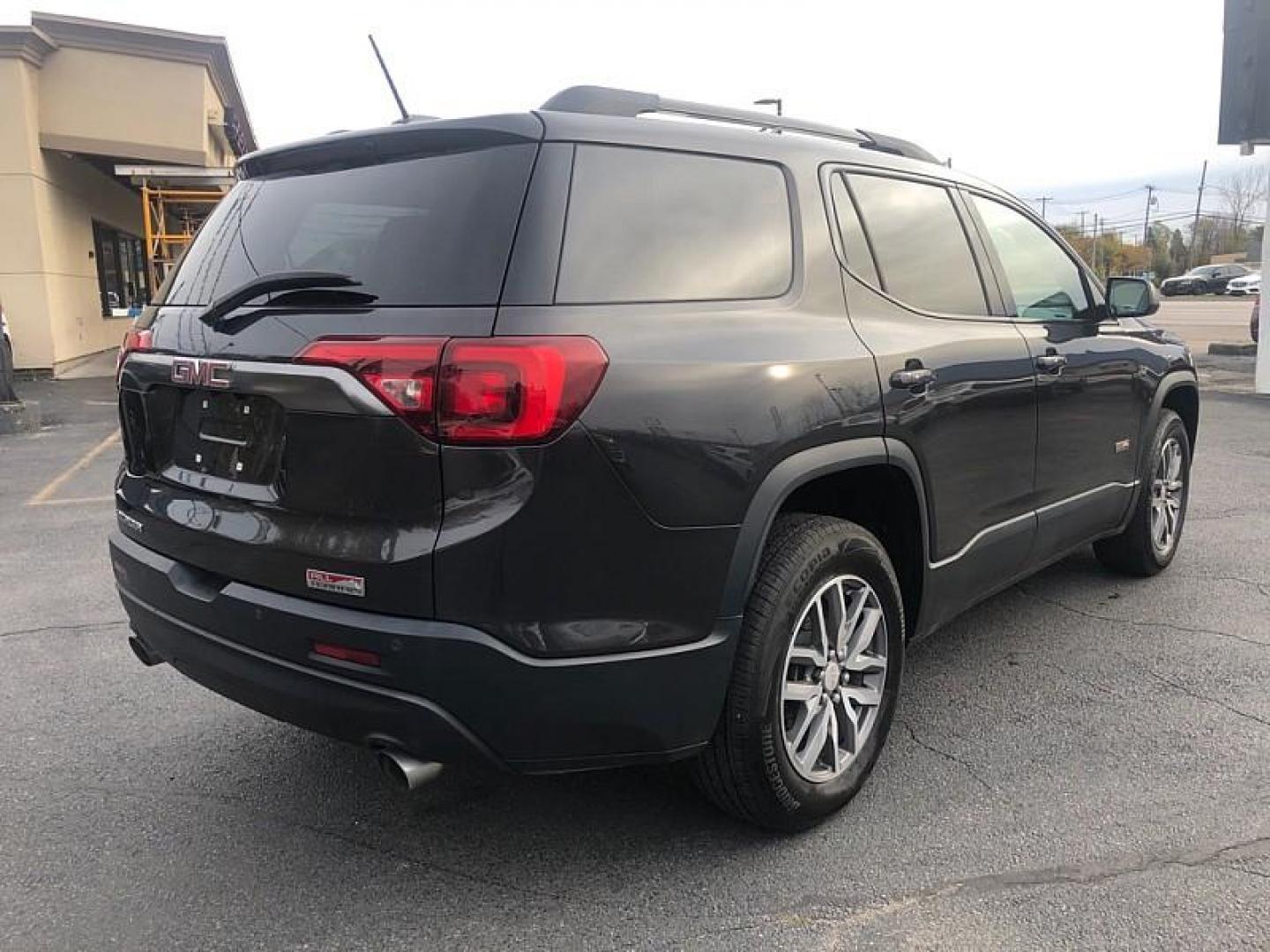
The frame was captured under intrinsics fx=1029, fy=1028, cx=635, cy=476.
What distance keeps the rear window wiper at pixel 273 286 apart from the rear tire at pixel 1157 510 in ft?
12.7

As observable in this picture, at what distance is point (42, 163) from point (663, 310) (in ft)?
52.7

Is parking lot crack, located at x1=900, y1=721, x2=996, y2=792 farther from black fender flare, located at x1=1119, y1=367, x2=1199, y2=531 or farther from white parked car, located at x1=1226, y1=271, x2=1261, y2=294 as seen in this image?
white parked car, located at x1=1226, y1=271, x2=1261, y2=294

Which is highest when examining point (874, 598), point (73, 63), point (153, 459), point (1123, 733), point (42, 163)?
point (73, 63)

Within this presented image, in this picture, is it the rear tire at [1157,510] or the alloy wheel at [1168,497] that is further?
the alloy wheel at [1168,497]

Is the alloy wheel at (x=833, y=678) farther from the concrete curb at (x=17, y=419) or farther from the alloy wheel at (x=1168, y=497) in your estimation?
the concrete curb at (x=17, y=419)

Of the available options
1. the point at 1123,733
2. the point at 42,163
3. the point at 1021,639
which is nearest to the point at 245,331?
the point at 1123,733

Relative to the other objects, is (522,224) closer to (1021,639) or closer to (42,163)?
(1021,639)

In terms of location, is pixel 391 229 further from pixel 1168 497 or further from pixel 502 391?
pixel 1168 497

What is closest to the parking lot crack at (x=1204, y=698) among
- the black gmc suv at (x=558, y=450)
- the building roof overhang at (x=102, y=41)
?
the black gmc suv at (x=558, y=450)

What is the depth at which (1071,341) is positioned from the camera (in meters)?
4.17

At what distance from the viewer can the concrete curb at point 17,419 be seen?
10.9 metres

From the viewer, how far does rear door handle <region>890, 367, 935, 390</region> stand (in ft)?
10.0

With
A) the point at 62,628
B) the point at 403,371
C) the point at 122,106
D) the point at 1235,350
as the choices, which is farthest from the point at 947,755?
the point at 1235,350

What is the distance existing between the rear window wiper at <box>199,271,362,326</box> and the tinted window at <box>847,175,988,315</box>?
1.66 metres
